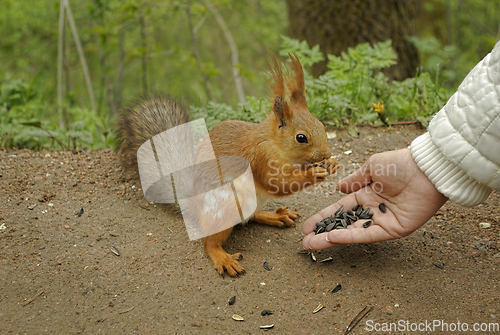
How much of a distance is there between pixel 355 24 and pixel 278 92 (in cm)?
258

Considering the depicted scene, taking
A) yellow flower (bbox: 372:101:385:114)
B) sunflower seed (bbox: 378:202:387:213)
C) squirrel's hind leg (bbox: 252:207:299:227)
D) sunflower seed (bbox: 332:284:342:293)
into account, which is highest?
yellow flower (bbox: 372:101:385:114)

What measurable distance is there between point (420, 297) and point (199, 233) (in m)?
1.05

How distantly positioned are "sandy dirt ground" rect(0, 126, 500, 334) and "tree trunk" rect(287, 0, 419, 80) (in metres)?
2.29

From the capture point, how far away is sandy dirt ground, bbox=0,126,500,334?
4.94 ft

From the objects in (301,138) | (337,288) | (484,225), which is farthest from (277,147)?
(484,225)

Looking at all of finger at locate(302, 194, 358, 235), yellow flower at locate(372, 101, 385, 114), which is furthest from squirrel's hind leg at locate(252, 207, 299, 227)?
yellow flower at locate(372, 101, 385, 114)

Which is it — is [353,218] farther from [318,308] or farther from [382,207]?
[318,308]

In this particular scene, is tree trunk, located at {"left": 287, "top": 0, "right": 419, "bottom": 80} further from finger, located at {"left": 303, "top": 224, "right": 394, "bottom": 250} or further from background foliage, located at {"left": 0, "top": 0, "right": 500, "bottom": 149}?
finger, located at {"left": 303, "top": 224, "right": 394, "bottom": 250}

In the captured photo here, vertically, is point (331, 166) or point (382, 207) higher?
point (331, 166)

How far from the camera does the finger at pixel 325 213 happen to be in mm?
1879

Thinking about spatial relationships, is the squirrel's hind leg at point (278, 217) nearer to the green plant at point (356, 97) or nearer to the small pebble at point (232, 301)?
the small pebble at point (232, 301)

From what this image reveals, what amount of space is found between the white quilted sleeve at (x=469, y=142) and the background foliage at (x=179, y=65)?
0.83 meters

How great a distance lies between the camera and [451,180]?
1.54 m

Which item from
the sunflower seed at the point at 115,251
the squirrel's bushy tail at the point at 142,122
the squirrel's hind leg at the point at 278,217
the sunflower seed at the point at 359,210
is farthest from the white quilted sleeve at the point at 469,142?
the sunflower seed at the point at 115,251
